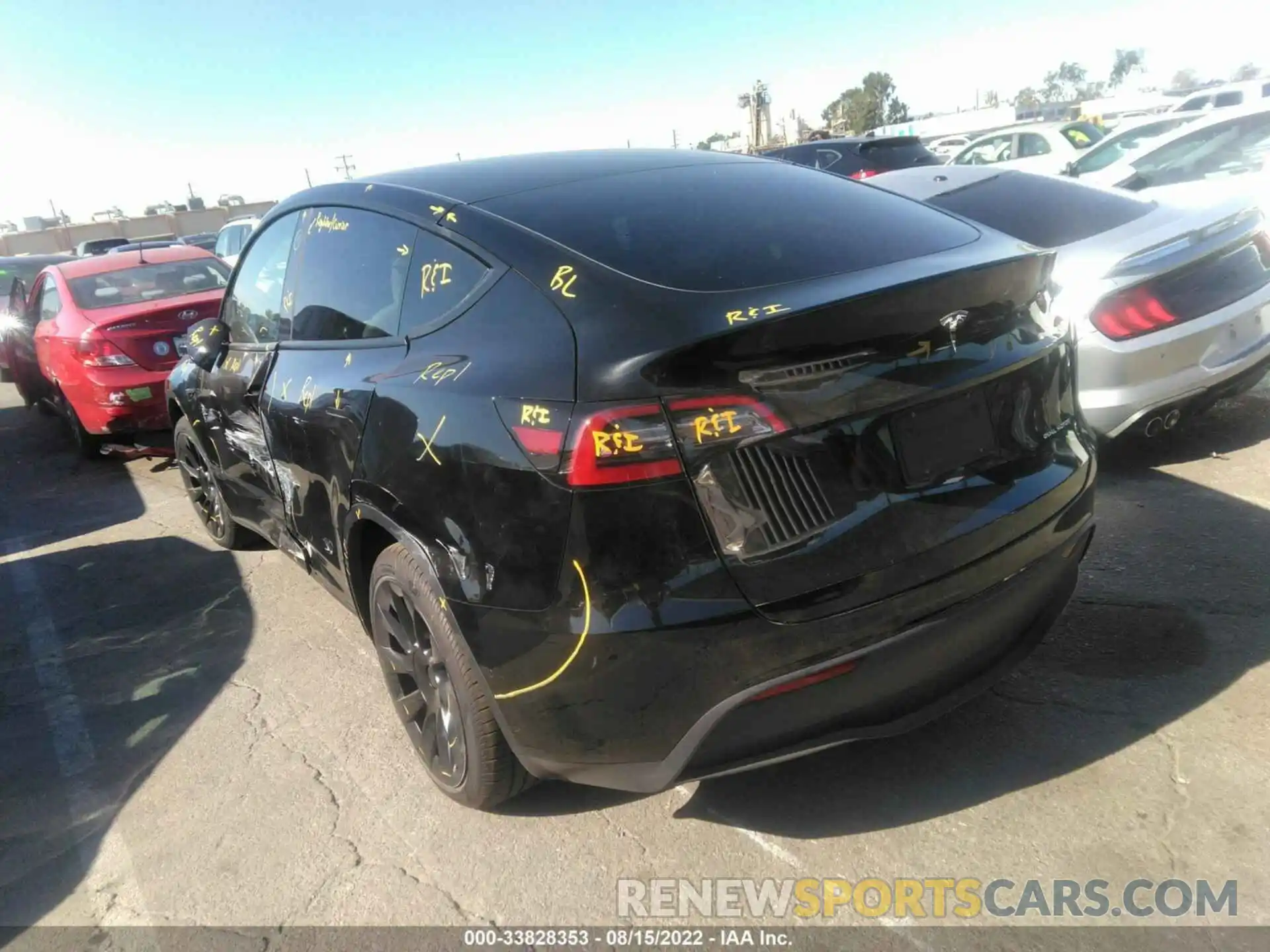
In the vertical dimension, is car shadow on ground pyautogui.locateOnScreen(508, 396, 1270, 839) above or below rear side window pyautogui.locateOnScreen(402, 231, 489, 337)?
below

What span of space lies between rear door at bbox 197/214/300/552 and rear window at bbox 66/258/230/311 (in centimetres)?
355

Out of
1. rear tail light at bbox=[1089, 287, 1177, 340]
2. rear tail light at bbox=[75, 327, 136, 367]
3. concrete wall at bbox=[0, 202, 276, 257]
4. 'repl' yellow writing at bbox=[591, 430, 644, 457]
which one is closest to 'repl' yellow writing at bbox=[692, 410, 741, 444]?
'repl' yellow writing at bbox=[591, 430, 644, 457]

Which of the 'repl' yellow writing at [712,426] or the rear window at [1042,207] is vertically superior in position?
the 'repl' yellow writing at [712,426]

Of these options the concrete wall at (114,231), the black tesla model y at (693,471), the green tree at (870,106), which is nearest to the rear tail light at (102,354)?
A: the black tesla model y at (693,471)

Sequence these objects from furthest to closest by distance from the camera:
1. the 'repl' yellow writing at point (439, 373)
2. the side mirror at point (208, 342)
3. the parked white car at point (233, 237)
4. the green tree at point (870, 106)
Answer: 1. the green tree at point (870, 106)
2. the parked white car at point (233, 237)
3. the side mirror at point (208, 342)
4. the 'repl' yellow writing at point (439, 373)

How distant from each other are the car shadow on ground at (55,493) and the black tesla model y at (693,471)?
4039mm

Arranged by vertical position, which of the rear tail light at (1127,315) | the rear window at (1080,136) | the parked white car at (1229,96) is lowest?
the parked white car at (1229,96)

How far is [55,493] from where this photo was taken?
6879 mm

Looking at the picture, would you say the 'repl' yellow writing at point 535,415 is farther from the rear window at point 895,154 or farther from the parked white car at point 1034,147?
the parked white car at point 1034,147

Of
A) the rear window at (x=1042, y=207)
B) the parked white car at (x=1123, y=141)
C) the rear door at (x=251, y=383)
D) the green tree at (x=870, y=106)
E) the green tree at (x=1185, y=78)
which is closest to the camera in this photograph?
the rear door at (x=251, y=383)

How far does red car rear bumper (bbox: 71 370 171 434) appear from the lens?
6.66 metres

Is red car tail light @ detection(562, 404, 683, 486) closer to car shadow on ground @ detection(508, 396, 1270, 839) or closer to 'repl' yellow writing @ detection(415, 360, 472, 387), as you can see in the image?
'repl' yellow writing @ detection(415, 360, 472, 387)

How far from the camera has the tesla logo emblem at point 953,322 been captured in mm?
2234

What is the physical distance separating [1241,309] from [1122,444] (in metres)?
0.97
